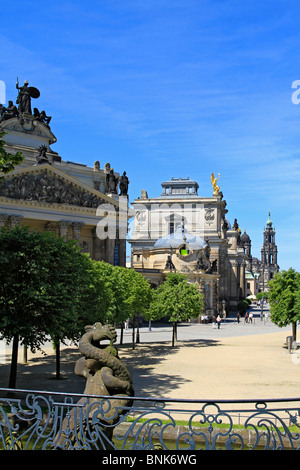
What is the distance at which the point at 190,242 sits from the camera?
6938 centimetres

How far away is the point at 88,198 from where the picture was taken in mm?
54344

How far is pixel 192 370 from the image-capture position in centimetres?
2455

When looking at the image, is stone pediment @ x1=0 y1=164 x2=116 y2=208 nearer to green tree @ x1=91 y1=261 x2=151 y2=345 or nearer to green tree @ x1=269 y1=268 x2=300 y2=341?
green tree @ x1=91 y1=261 x2=151 y2=345

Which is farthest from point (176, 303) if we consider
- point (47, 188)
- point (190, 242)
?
point (190, 242)

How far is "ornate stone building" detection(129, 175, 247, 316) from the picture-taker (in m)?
66.0

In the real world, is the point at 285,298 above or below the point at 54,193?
below

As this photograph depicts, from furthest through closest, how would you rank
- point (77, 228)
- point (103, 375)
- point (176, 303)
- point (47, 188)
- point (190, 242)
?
point (190, 242) < point (77, 228) < point (47, 188) < point (176, 303) < point (103, 375)

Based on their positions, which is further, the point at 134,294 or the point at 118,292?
the point at 134,294

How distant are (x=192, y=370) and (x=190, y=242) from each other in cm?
4527

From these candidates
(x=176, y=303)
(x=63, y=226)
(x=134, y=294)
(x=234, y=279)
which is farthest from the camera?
(x=234, y=279)

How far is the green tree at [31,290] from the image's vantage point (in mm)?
18062

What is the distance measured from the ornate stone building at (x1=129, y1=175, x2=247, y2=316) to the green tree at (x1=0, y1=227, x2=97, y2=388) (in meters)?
44.0

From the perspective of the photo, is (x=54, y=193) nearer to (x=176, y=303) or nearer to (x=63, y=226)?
(x=63, y=226)

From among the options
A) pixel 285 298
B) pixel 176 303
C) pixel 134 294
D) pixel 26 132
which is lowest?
pixel 176 303
